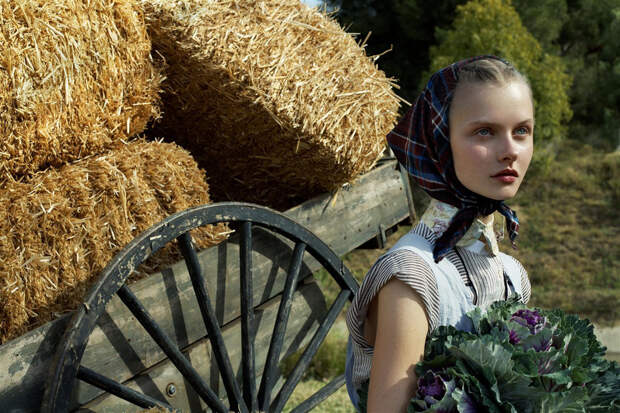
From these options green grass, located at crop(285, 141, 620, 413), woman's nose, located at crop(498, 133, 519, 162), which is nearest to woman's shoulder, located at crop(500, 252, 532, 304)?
woman's nose, located at crop(498, 133, 519, 162)

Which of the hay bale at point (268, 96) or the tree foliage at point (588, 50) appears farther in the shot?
the tree foliage at point (588, 50)

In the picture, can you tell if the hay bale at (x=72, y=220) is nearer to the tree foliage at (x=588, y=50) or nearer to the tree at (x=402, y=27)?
the tree at (x=402, y=27)

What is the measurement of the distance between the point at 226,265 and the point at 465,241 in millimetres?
1209

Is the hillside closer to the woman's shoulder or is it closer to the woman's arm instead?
the woman's shoulder

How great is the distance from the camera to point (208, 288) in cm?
237

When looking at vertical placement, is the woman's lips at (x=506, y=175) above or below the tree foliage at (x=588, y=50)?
above

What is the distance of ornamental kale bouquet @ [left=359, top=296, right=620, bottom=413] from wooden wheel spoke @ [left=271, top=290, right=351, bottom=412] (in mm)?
1448

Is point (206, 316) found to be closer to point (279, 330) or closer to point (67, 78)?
point (279, 330)

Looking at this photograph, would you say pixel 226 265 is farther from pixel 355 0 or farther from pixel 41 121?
pixel 355 0

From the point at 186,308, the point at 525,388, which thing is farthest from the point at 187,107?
the point at 525,388

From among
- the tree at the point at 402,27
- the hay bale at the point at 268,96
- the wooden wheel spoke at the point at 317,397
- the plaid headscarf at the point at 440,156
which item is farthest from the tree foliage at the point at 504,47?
the plaid headscarf at the point at 440,156

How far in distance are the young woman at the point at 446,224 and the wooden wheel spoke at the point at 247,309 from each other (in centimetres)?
94

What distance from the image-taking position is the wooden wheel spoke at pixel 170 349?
202 cm

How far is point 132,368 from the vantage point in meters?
2.12
